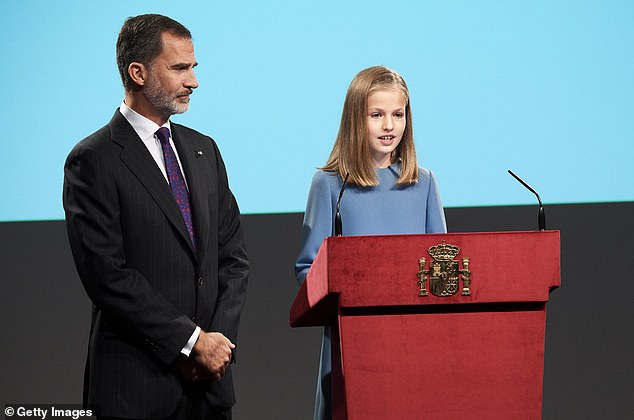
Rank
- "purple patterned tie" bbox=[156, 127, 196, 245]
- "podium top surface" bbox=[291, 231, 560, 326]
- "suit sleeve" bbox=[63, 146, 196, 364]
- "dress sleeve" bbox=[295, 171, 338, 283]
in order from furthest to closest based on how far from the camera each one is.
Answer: "dress sleeve" bbox=[295, 171, 338, 283] → "purple patterned tie" bbox=[156, 127, 196, 245] → "suit sleeve" bbox=[63, 146, 196, 364] → "podium top surface" bbox=[291, 231, 560, 326]

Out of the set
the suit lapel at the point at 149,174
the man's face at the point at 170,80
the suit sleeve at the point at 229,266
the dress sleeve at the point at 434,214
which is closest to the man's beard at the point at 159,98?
the man's face at the point at 170,80

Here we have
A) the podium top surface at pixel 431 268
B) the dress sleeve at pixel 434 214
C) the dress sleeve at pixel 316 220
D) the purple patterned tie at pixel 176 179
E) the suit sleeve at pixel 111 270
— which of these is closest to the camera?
the podium top surface at pixel 431 268

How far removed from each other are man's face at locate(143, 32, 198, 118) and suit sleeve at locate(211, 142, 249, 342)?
0.22m

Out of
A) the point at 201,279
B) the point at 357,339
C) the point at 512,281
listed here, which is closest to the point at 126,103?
the point at 201,279

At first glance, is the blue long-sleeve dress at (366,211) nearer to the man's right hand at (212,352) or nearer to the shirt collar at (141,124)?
the man's right hand at (212,352)

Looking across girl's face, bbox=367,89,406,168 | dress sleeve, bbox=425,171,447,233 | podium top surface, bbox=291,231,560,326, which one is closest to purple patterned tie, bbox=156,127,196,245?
podium top surface, bbox=291,231,560,326

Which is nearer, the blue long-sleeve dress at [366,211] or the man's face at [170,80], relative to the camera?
the man's face at [170,80]

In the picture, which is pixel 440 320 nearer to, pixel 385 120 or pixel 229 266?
pixel 229 266

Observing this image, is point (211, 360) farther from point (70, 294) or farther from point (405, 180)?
point (70, 294)

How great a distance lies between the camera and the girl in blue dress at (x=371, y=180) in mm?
2396

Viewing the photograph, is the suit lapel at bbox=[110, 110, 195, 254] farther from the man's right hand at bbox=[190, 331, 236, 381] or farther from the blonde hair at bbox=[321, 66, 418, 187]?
the blonde hair at bbox=[321, 66, 418, 187]

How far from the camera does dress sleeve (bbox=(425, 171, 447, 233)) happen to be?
2459 millimetres

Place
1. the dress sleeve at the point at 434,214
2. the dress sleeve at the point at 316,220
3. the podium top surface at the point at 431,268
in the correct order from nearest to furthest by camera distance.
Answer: the podium top surface at the point at 431,268
the dress sleeve at the point at 316,220
the dress sleeve at the point at 434,214

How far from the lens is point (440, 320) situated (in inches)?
69.1
